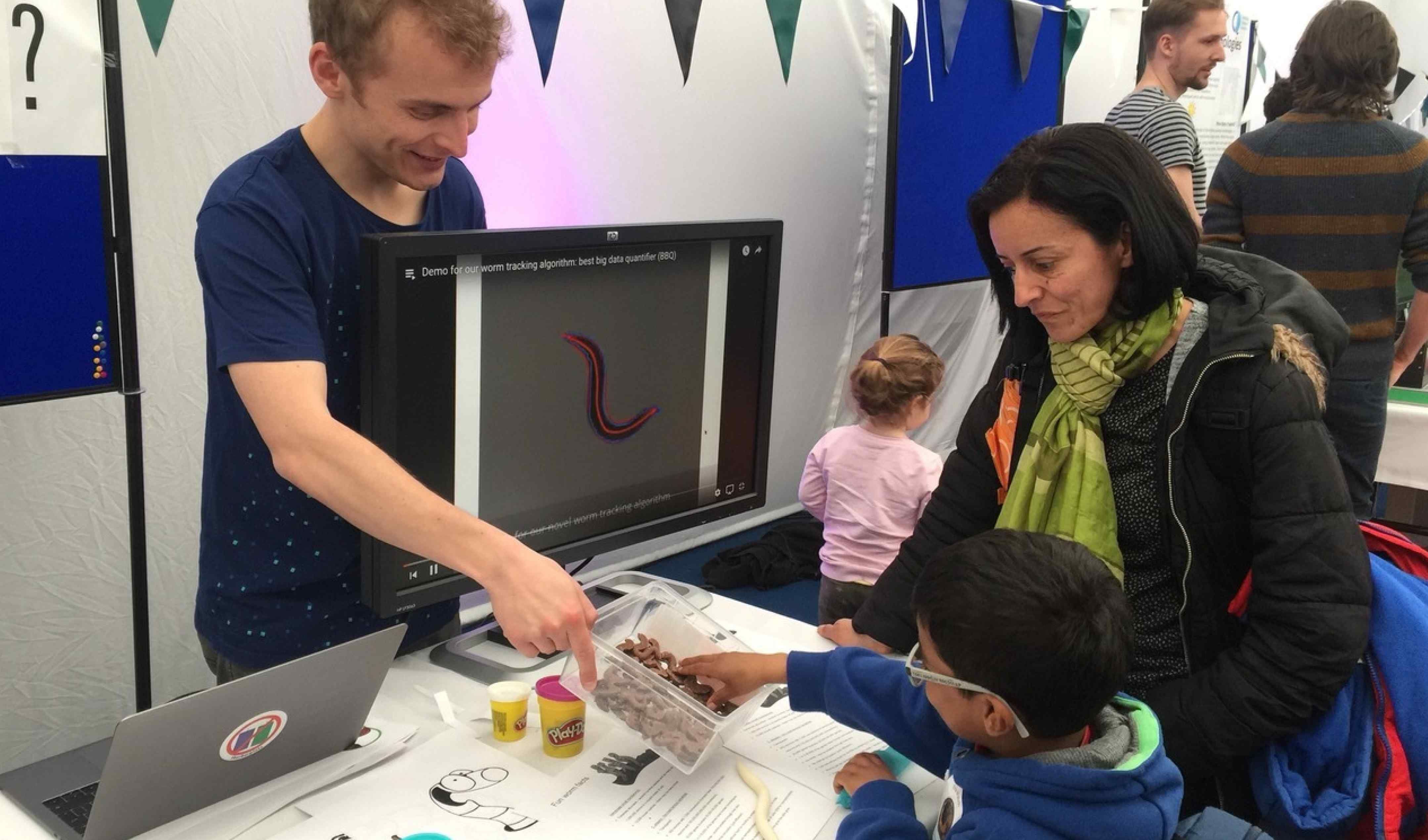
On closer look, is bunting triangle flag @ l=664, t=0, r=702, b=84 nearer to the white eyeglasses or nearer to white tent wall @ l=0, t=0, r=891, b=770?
white tent wall @ l=0, t=0, r=891, b=770

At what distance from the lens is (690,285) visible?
1.56 m

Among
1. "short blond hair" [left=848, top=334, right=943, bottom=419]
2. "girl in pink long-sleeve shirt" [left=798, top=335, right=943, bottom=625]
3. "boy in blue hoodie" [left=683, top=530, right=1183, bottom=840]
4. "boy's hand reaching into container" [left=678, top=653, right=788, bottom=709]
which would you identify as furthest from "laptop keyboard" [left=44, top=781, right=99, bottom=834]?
"short blond hair" [left=848, top=334, right=943, bottom=419]

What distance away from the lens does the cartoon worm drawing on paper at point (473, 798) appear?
1.18 metres

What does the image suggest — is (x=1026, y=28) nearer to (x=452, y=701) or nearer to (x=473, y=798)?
(x=452, y=701)

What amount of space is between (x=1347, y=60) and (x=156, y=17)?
2.67 meters

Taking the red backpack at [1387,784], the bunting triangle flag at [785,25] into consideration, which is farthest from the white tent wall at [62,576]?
the bunting triangle flag at [785,25]

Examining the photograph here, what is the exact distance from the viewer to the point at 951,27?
4047 millimetres

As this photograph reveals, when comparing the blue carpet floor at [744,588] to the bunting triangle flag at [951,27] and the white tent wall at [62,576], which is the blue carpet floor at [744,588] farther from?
the bunting triangle flag at [951,27]

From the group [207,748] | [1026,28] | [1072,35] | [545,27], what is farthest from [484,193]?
[1072,35]

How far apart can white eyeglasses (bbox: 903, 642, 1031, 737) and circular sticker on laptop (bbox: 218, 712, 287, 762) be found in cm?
64

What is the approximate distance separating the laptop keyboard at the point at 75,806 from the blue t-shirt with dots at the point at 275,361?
0.76 ft

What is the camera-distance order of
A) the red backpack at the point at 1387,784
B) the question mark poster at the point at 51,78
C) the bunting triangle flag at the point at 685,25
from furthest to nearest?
the bunting triangle flag at the point at 685,25, the question mark poster at the point at 51,78, the red backpack at the point at 1387,784

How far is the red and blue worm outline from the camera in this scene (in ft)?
4.77

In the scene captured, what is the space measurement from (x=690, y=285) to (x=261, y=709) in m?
0.75
